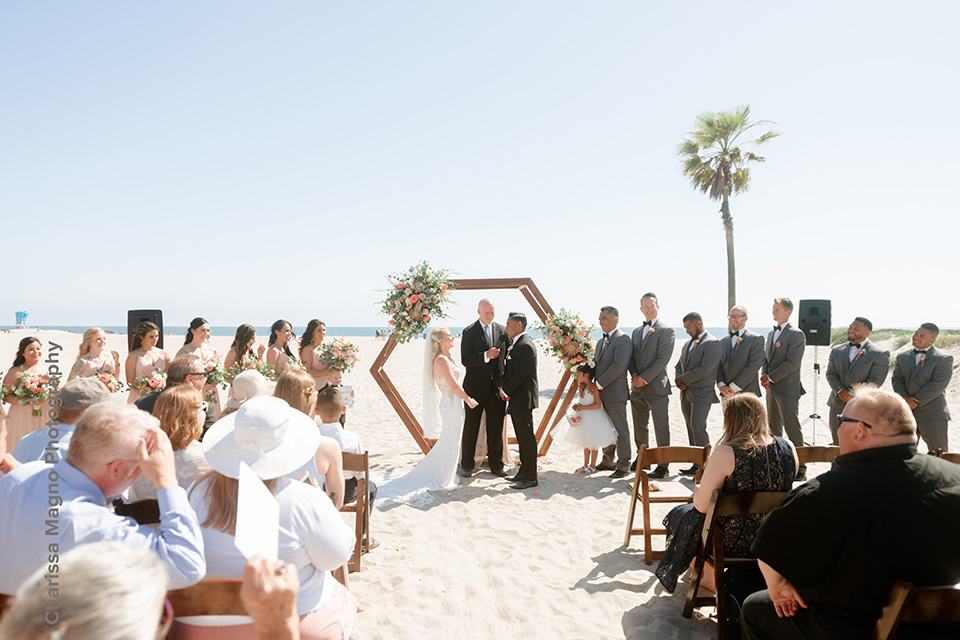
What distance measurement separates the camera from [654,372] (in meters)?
7.41

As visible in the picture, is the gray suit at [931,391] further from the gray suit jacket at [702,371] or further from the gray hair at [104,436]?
the gray hair at [104,436]

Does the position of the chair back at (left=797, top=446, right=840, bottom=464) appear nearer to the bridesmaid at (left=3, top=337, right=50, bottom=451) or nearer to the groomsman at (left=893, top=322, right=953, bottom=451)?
the groomsman at (left=893, top=322, right=953, bottom=451)

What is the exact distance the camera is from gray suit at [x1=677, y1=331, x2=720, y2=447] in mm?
7320

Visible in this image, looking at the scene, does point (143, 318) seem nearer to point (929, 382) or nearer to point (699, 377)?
point (699, 377)

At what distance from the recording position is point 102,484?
2059mm

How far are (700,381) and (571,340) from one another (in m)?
1.92

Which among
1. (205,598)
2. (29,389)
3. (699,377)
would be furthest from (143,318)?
(699,377)

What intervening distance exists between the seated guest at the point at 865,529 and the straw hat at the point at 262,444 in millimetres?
2272

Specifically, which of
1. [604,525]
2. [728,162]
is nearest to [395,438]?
[604,525]

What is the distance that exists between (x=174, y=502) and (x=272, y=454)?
0.39 m

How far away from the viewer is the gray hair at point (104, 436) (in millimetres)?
2031

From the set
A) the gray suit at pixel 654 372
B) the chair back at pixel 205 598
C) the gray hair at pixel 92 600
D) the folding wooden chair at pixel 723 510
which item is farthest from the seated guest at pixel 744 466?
the gray suit at pixel 654 372

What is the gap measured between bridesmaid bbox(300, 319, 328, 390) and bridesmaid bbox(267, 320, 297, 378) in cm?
24

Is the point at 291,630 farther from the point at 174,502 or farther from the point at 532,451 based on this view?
the point at 532,451
